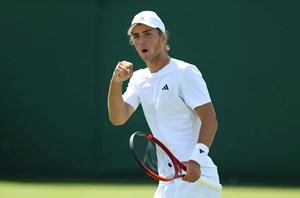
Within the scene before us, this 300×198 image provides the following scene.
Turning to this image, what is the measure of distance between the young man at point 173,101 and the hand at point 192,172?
0.27 ft

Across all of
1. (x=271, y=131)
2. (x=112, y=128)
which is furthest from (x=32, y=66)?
(x=271, y=131)

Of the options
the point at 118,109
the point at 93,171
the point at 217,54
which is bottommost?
the point at 93,171

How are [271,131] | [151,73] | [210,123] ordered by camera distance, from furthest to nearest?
[271,131], [151,73], [210,123]

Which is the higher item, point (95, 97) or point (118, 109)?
point (118, 109)

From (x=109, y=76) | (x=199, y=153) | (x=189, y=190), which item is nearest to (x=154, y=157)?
(x=189, y=190)

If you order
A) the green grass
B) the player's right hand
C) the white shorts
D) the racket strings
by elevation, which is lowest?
the green grass

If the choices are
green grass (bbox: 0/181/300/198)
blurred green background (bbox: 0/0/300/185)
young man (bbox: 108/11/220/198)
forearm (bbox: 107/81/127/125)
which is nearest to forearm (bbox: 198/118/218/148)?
young man (bbox: 108/11/220/198)

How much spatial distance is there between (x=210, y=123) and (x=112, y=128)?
6.30m

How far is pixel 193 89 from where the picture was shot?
157 inches

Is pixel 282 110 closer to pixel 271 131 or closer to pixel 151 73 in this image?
pixel 271 131

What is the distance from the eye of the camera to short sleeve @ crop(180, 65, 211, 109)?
3.97 meters

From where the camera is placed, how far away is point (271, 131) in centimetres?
987

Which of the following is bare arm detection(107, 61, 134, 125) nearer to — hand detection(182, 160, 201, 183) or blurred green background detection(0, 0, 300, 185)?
hand detection(182, 160, 201, 183)

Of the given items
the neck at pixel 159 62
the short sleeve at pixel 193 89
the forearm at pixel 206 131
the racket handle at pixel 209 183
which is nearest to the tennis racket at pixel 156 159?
the racket handle at pixel 209 183
